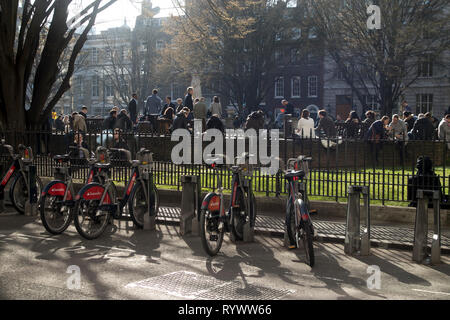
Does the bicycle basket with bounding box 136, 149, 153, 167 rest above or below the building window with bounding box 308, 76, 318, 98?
below

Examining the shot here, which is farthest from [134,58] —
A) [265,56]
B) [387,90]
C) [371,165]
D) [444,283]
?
[444,283]

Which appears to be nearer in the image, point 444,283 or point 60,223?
point 444,283

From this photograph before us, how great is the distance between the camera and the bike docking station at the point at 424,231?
857 centimetres

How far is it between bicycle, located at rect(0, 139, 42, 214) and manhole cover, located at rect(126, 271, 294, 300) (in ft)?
19.6

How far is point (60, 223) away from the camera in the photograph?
401 inches

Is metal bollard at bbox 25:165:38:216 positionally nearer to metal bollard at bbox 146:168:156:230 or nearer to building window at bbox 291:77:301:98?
metal bollard at bbox 146:168:156:230

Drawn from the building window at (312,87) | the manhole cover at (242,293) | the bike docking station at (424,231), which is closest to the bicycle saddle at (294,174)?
the bike docking station at (424,231)

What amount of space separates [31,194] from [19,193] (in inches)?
13.4

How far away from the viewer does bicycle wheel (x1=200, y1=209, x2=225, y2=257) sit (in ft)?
27.6

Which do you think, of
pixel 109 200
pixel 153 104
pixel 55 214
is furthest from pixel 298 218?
pixel 153 104

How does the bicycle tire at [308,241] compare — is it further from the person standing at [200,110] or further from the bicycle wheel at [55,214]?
the person standing at [200,110]

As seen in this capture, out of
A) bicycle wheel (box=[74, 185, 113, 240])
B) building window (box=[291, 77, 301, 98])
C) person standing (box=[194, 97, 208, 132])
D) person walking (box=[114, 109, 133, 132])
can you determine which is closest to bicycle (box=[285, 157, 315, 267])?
bicycle wheel (box=[74, 185, 113, 240])
